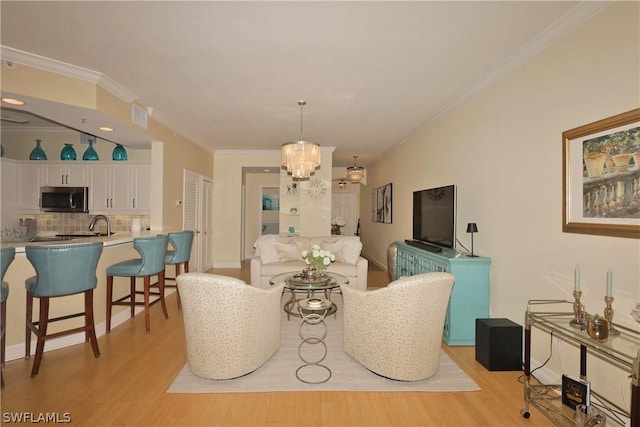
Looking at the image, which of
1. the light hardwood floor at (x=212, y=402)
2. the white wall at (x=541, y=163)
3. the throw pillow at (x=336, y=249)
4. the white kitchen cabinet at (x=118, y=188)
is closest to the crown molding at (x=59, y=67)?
the white kitchen cabinet at (x=118, y=188)

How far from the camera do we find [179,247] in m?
4.29

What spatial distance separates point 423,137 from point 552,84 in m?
2.78

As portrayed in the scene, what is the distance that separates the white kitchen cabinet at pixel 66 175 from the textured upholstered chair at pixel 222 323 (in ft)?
14.6

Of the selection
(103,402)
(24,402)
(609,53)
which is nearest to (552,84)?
(609,53)

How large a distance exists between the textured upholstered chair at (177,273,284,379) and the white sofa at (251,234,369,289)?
224cm

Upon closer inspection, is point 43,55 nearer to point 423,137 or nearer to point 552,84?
point 552,84

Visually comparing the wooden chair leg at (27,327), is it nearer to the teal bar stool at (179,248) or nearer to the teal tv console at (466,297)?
the teal bar stool at (179,248)

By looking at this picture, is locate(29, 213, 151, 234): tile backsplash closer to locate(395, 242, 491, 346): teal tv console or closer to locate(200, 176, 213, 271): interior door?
locate(200, 176, 213, 271): interior door

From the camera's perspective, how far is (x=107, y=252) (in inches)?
142

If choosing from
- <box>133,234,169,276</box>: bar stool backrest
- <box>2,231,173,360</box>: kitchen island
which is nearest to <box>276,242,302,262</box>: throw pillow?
<box>133,234,169,276</box>: bar stool backrest

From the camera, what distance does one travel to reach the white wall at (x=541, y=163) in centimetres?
194

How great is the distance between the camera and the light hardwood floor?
2.06 m

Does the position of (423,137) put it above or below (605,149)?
above

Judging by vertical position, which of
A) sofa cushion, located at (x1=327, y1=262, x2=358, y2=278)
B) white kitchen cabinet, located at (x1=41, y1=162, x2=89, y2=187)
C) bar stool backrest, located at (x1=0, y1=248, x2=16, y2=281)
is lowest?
sofa cushion, located at (x1=327, y1=262, x2=358, y2=278)
